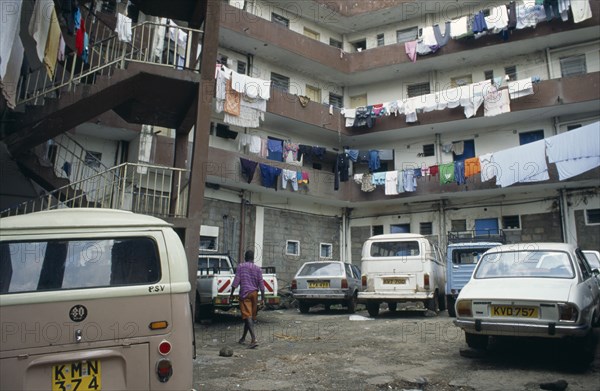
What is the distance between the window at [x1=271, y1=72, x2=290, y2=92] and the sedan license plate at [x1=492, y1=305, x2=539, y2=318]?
18278mm

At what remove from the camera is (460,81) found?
22891 millimetres

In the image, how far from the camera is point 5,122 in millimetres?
8391

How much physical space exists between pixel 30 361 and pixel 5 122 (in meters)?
6.88

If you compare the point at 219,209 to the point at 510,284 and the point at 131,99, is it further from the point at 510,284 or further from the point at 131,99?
the point at 510,284

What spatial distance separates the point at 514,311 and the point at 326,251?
17.1 m

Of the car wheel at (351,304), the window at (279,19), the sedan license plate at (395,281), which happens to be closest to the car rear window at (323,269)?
the car wheel at (351,304)

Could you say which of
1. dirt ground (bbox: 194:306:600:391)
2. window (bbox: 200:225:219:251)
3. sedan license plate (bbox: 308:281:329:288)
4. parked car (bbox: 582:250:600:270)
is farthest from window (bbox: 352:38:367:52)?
dirt ground (bbox: 194:306:600:391)

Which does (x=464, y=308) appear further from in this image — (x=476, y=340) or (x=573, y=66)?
(x=573, y=66)

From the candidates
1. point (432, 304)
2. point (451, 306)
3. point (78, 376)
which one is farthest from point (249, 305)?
point (451, 306)

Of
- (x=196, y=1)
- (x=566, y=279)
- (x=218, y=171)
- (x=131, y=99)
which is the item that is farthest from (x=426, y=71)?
(x=566, y=279)

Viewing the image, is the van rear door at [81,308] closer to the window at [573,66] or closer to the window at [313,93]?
the window at [313,93]

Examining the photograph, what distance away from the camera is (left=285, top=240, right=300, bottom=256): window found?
2085 centimetres

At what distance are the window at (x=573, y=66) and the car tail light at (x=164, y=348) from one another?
22.3 metres

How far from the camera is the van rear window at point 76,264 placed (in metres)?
3.39
